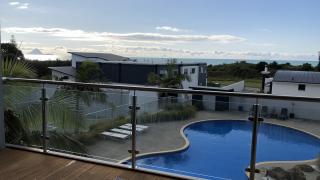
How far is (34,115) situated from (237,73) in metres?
29.2

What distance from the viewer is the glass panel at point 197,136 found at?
122 inches

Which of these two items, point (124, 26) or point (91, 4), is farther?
point (124, 26)

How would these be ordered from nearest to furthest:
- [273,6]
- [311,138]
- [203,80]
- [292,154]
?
1. [311,138]
2. [292,154]
3. [273,6]
4. [203,80]

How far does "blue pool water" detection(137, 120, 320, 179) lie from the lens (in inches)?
116

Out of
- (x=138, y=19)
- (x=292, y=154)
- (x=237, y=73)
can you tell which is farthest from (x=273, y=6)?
(x=292, y=154)

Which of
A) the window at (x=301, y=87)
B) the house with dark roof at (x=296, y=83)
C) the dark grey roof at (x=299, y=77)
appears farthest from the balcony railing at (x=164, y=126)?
the dark grey roof at (x=299, y=77)

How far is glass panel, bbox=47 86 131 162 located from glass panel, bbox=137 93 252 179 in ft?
1.04

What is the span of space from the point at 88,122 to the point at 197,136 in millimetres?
1397

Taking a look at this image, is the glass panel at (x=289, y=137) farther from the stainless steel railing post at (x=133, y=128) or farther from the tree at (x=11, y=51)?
the tree at (x=11, y=51)

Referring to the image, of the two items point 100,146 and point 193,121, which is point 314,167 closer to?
point 193,121

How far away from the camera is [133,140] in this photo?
3.41 m

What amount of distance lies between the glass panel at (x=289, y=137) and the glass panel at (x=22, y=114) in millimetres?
2744

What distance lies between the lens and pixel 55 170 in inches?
127

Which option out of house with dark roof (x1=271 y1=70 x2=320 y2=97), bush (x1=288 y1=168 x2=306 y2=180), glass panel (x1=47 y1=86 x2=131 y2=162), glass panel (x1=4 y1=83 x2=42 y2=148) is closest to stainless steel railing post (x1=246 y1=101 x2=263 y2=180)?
bush (x1=288 y1=168 x2=306 y2=180)
